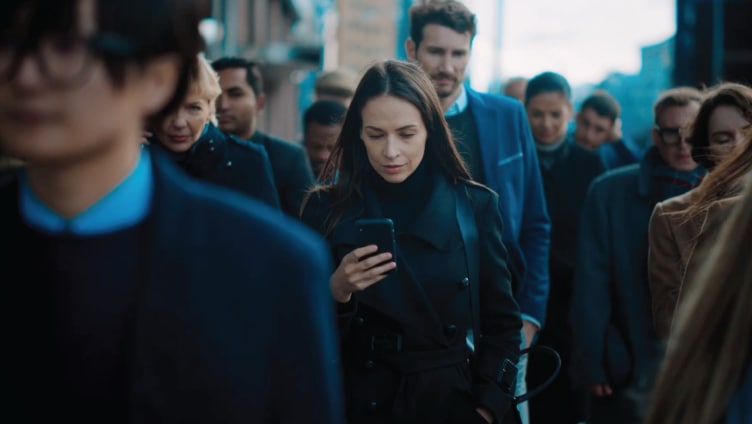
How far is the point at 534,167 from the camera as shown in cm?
478

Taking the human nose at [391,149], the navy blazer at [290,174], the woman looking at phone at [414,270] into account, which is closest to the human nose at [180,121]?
the woman looking at phone at [414,270]

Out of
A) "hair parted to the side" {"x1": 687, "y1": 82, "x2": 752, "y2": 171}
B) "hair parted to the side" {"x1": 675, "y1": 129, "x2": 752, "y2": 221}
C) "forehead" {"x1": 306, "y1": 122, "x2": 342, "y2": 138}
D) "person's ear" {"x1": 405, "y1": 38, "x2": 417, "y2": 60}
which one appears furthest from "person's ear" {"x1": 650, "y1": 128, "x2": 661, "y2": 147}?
"forehead" {"x1": 306, "y1": 122, "x2": 342, "y2": 138}

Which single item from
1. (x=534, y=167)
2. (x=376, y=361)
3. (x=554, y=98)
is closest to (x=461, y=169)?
(x=376, y=361)

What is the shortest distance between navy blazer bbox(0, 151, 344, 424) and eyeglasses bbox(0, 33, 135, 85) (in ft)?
0.87

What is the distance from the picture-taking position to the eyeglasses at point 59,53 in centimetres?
147

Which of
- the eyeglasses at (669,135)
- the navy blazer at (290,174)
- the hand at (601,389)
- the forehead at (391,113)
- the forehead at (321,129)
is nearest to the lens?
the forehead at (391,113)

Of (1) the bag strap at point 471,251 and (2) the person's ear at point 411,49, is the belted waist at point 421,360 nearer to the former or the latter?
(1) the bag strap at point 471,251

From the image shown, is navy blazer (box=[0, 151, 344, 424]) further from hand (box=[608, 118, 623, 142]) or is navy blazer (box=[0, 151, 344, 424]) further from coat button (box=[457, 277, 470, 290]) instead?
hand (box=[608, 118, 623, 142])

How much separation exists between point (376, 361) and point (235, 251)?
5.84ft

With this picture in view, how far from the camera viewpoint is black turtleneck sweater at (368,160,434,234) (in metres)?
3.63

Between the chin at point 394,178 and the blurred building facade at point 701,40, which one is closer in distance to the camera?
the chin at point 394,178

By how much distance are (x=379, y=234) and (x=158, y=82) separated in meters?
1.78

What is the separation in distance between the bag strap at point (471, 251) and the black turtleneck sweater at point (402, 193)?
135 millimetres

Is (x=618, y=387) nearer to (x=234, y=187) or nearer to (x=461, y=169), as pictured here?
(x=461, y=169)
